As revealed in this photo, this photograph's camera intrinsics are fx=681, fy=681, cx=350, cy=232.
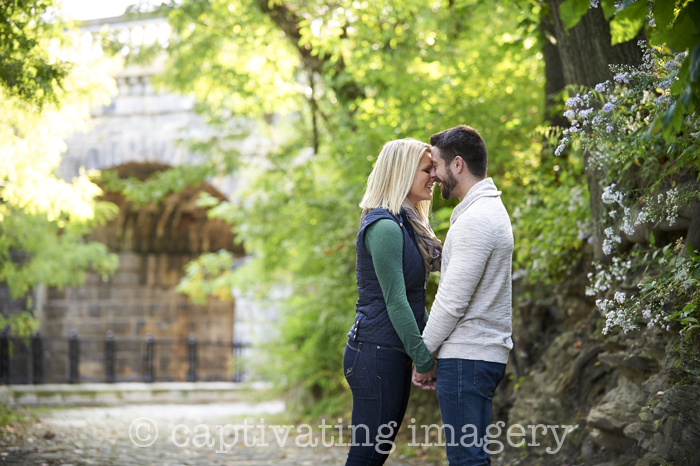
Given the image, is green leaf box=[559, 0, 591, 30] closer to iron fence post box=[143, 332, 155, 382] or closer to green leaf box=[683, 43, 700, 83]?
green leaf box=[683, 43, 700, 83]

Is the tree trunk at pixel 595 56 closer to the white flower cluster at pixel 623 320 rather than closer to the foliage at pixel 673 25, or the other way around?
the white flower cluster at pixel 623 320

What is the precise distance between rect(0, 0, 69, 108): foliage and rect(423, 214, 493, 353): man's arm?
12.3 feet

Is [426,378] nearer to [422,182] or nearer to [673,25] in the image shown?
[422,182]

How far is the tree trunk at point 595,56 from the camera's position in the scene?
13.1 ft

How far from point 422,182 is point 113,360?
1259cm

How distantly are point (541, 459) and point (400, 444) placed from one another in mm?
2010

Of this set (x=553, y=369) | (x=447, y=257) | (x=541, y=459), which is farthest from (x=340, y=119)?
(x=447, y=257)

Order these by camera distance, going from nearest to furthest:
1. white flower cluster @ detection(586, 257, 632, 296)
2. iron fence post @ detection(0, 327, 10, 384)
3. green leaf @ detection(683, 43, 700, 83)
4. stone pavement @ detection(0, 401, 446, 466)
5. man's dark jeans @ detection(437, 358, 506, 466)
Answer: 1. green leaf @ detection(683, 43, 700, 83)
2. man's dark jeans @ detection(437, 358, 506, 466)
3. white flower cluster @ detection(586, 257, 632, 296)
4. stone pavement @ detection(0, 401, 446, 466)
5. iron fence post @ detection(0, 327, 10, 384)

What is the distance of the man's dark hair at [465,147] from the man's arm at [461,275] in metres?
0.24

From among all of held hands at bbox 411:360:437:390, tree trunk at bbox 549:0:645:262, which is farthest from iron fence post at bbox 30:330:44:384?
held hands at bbox 411:360:437:390

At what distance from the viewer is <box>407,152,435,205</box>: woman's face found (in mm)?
2523

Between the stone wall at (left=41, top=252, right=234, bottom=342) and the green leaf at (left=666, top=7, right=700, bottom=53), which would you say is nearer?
the green leaf at (left=666, top=7, right=700, bottom=53)

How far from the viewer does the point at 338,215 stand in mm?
7586

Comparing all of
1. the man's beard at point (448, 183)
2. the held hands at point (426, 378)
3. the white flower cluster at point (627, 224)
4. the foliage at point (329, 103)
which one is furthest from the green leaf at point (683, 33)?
the foliage at point (329, 103)
